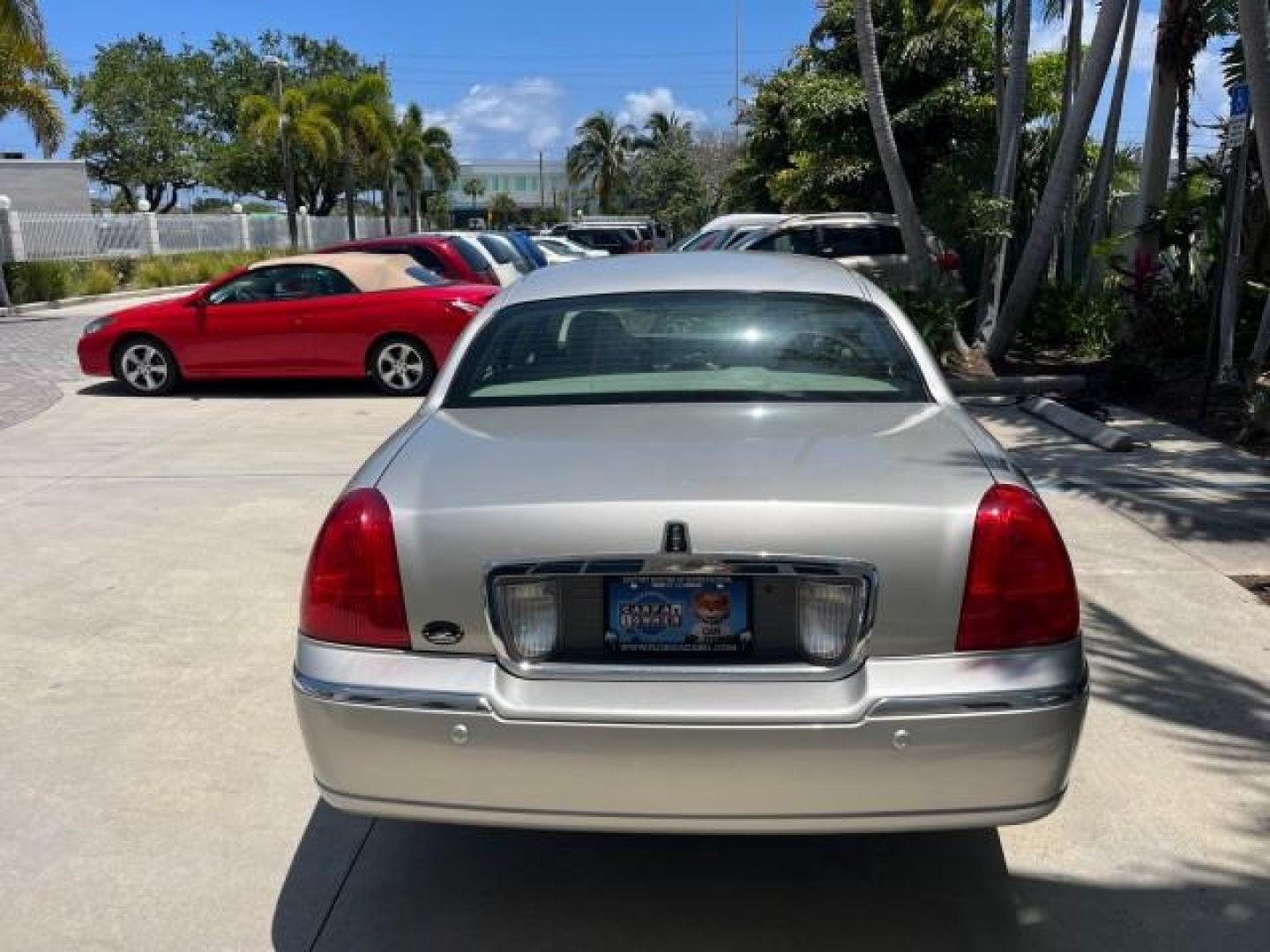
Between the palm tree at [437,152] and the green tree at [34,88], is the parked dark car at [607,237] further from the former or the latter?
the palm tree at [437,152]

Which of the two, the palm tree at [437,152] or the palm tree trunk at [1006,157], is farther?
the palm tree at [437,152]

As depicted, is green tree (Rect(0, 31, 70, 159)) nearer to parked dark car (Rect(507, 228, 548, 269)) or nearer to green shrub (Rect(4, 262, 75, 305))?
green shrub (Rect(4, 262, 75, 305))

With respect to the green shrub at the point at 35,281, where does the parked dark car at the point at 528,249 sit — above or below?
above

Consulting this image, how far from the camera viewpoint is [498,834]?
10.7ft

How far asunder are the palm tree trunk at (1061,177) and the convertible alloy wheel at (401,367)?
5.94 metres

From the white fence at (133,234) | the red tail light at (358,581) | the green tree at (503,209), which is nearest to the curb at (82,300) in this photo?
the white fence at (133,234)

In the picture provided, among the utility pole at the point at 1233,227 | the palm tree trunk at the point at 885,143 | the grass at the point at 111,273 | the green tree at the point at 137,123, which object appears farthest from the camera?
the green tree at the point at 137,123

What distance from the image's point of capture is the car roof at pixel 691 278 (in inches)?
153

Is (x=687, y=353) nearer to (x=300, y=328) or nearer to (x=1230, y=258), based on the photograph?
(x=1230, y=258)

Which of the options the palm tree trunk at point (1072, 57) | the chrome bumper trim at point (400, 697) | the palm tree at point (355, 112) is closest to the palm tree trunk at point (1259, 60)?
the palm tree trunk at point (1072, 57)

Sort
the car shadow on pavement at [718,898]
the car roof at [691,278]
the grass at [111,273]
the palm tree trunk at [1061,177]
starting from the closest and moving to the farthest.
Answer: the car shadow on pavement at [718,898] → the car roof at [691,278] → the palm tree trunk at [1061,177] → the grass at [111,273]

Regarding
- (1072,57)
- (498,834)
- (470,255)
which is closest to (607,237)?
(470,255)

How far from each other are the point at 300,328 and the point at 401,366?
42.6 inches

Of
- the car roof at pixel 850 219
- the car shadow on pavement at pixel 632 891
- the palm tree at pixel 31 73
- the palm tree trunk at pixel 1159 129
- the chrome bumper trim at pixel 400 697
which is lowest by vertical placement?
the car shadow on pavement at pixel 632 891
